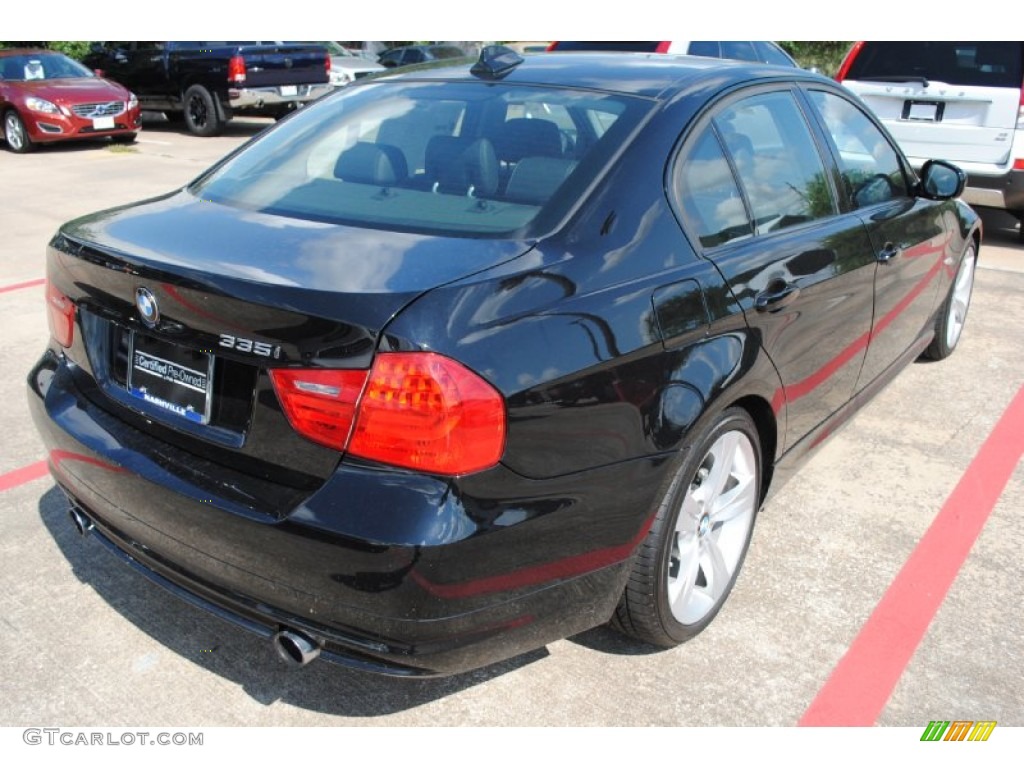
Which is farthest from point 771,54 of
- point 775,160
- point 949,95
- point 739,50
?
point 775,160

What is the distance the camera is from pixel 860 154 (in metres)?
3.80

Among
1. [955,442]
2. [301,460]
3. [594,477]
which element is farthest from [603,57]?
[955,442]

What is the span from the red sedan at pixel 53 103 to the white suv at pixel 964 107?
10.4 meters

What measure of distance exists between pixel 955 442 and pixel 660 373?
8.33 feet

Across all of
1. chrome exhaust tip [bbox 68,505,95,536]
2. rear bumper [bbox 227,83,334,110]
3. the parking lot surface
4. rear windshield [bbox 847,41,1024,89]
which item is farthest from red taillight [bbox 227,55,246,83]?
chrome exhaust tip [bbox 68,505,95,536]

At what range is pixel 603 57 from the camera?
→ 3.30m

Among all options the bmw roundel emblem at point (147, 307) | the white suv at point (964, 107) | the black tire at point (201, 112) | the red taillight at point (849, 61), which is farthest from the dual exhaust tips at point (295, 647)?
the black tire at point (201, 112)

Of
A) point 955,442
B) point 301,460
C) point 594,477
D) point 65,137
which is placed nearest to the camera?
point 301,460

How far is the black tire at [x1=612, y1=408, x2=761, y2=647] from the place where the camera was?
254 centimetres

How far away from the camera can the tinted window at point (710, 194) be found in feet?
8.82

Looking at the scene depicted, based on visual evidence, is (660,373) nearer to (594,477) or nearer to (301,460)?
(594,477)

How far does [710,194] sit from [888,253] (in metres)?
1.26

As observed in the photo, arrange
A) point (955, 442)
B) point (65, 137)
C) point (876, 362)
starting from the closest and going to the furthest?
point (876, 362) < point (955, 442) < point (65, 137)

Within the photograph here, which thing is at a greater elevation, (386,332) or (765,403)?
(386,332)
